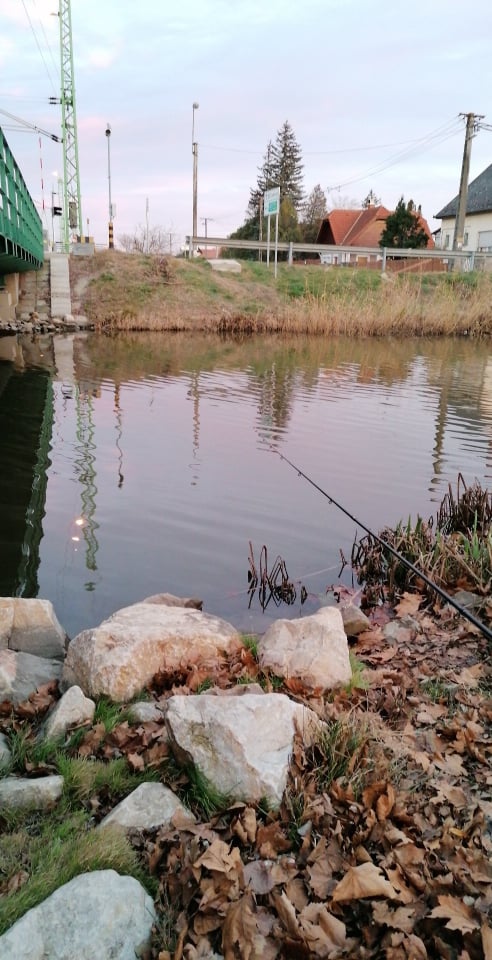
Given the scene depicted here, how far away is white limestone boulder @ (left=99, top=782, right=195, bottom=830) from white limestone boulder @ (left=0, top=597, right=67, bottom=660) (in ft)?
6.46

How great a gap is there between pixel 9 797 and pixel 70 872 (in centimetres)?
52

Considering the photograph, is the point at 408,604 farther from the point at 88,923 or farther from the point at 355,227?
the point at 355,227

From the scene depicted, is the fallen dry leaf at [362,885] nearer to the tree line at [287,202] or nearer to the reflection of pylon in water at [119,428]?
the reflection of pylon in water at [119,428]

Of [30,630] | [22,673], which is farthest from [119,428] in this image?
[22,673]

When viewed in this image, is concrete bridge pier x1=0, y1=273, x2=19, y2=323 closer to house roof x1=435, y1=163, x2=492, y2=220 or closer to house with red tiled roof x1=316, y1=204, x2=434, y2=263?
house with red tiled roof x1=316, y1=204, x2=434, y2=263

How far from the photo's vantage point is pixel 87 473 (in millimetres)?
9031

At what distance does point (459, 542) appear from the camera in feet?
19.9

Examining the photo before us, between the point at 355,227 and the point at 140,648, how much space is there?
67542 millimetres

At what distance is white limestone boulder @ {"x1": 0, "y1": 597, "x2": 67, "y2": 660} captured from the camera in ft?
15.2

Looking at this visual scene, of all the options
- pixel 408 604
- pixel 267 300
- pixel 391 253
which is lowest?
pixel 408 604

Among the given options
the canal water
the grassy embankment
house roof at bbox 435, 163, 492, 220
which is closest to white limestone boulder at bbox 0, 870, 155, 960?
the canal water

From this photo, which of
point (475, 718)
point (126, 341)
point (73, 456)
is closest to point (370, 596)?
point (475, 718)

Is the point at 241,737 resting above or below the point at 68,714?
above

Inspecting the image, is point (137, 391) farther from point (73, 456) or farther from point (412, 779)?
point (412, 779)
